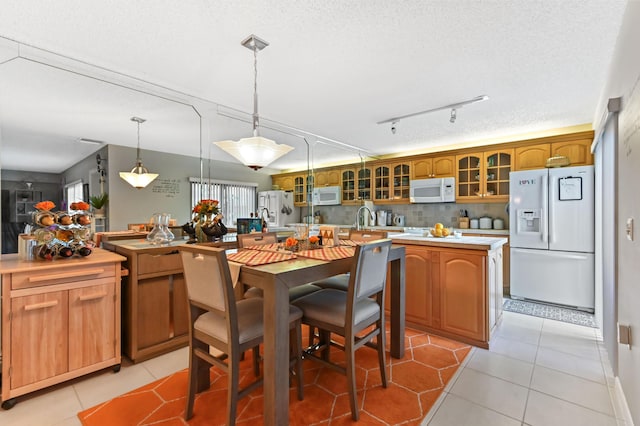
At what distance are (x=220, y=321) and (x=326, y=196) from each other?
486cm

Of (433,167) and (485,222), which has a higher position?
(433,167)

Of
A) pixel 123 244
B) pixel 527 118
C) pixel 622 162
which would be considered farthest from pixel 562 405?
pixel 123 244

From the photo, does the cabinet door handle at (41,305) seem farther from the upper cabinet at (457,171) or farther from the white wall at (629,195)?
the upper cabinet at (457,171)

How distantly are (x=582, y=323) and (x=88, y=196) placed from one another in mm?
5117

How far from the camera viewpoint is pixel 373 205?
5.98 metres

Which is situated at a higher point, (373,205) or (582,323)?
(373,205)

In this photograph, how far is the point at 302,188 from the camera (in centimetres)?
591

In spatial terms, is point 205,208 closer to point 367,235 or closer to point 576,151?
point 367,235

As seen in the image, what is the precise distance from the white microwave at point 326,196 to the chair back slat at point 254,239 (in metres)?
3.50

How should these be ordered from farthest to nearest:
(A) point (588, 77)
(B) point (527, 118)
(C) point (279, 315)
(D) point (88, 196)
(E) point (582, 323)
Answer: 1. (B) point (527, 118)
2. (E) point (582, 323)
3. (D) point (88, 196)
4. (A) point (588, 77)
5. (C) point (279, 315)

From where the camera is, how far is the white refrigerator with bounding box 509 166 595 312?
340 centimetres

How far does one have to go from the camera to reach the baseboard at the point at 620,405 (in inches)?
61.2

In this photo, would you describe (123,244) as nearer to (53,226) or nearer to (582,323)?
(53,226)

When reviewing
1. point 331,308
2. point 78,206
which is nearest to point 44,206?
point 78,206
